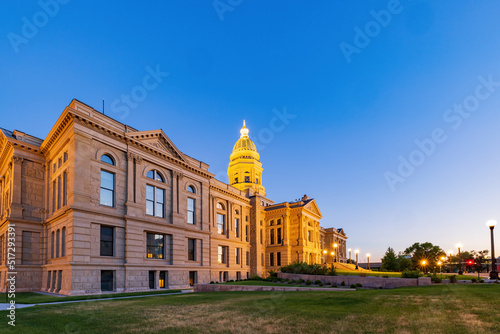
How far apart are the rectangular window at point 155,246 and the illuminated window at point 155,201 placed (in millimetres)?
2407

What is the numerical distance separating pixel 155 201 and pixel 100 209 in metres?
7.62

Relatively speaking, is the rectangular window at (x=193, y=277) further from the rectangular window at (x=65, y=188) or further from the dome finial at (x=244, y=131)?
the dome finial at (x=244, y=131)

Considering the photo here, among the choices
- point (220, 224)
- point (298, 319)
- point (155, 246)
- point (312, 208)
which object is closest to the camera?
point (298, 319)

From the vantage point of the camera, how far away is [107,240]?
102ft

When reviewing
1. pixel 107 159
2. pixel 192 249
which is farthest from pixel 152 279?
pixel 107 159

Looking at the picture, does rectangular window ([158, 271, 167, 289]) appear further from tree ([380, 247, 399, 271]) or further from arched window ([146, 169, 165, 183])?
tree ([380, 247, 399, 271])

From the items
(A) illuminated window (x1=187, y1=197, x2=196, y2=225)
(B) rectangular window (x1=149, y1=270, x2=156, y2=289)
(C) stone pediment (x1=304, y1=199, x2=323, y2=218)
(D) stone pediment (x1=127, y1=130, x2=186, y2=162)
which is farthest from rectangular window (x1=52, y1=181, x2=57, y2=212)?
(C) stone pediment (x1=304, y1=199, x2=323, y2=218)

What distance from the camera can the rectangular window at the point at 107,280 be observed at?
29745 mm

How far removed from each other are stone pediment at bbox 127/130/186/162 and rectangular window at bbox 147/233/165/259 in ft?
32.9

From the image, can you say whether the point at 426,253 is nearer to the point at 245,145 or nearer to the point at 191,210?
the point at 245,145

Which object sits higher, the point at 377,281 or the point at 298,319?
the point at 298,319

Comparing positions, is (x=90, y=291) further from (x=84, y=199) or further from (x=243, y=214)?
(x=243, y=214)

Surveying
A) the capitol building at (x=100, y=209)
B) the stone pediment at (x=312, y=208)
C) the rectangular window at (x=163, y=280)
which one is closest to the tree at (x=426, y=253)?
the stone pediment at (x=312, y=208)

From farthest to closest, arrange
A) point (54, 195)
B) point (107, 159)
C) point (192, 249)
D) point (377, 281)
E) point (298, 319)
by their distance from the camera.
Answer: point (192, 249), point (54, 195), point (107, 159), point (377, 281), point (298, 319)
